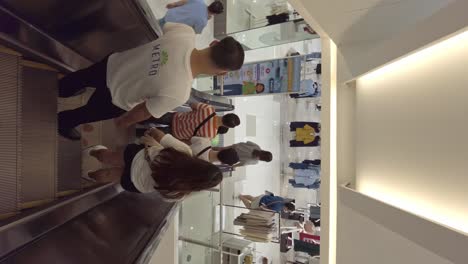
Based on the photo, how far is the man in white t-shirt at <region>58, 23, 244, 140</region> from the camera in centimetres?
167

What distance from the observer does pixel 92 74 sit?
2.01m

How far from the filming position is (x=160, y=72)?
1675 mm

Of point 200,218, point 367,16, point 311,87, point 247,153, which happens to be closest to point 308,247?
point 200,218

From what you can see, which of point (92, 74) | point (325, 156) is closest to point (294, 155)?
point (325, 156)

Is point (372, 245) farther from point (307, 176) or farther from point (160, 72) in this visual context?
point (307, 176)

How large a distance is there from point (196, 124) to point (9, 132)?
4.48 ft

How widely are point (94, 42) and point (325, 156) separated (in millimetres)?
2194

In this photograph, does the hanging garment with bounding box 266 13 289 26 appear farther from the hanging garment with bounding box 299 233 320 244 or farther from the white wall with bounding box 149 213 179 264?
the hanging garment with bounding box 299 233 320 244

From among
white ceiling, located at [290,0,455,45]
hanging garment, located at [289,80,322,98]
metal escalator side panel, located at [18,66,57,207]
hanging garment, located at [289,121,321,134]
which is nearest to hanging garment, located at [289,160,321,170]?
hanging garment, located at [289,121,321,134]

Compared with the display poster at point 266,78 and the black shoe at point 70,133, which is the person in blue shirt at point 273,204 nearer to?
the display poster at point 266,78

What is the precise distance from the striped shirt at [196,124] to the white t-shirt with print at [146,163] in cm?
72

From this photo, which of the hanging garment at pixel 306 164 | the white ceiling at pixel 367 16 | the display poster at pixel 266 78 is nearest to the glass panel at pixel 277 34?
the display poster at pixel 266 78

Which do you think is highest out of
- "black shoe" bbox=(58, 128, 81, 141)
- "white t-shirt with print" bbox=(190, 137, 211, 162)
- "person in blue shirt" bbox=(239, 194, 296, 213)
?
"black shoe" bbox=(58, 128, 81, 141)

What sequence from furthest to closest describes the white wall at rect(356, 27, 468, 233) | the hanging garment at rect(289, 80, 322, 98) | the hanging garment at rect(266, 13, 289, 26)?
the hanging garment at rect(289, 80, 322, 98), the hanging garment at rect(266, 13, 289, 26), the white wall at rect(356, 27, 468, 233)
